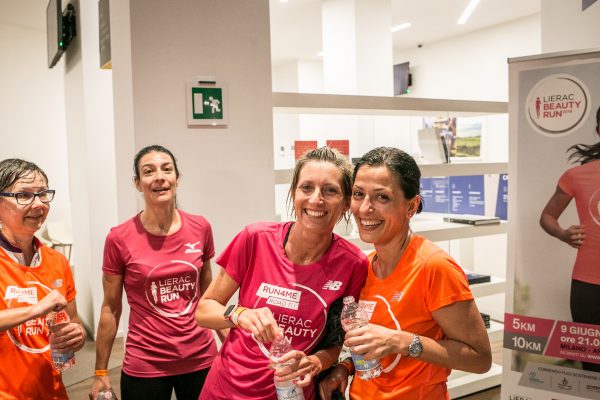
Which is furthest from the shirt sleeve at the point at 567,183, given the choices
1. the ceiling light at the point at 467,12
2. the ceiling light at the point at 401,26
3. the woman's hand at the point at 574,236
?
the ceiling light at the point at 401,26

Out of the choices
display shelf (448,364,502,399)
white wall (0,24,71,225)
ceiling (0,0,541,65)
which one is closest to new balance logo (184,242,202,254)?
display shelf (448,364,502,399)

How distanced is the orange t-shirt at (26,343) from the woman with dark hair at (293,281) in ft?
1.85

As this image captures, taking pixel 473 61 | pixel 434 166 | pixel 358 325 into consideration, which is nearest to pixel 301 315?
pixel 358 325

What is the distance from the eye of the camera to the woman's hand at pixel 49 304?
168 centimetres

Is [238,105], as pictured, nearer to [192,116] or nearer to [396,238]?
[192,116]

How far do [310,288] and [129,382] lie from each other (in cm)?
99

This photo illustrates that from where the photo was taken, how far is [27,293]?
5.74 ft

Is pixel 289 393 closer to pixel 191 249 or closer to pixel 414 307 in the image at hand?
pixel 414 307

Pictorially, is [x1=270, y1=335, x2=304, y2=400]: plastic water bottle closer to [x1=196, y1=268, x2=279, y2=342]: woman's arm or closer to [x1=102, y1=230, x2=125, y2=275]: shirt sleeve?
[x1=196, y1=268, x2=279, y2=342]: woman's arm

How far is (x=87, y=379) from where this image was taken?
4297 mm

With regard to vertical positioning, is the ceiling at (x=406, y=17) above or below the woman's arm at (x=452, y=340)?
above

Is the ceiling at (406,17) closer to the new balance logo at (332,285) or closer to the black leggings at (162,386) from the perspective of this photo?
the black leggings at (162,386)

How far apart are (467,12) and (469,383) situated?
4.70 m

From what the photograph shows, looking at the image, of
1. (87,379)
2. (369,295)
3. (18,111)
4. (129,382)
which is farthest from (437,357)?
A: (18,111)
